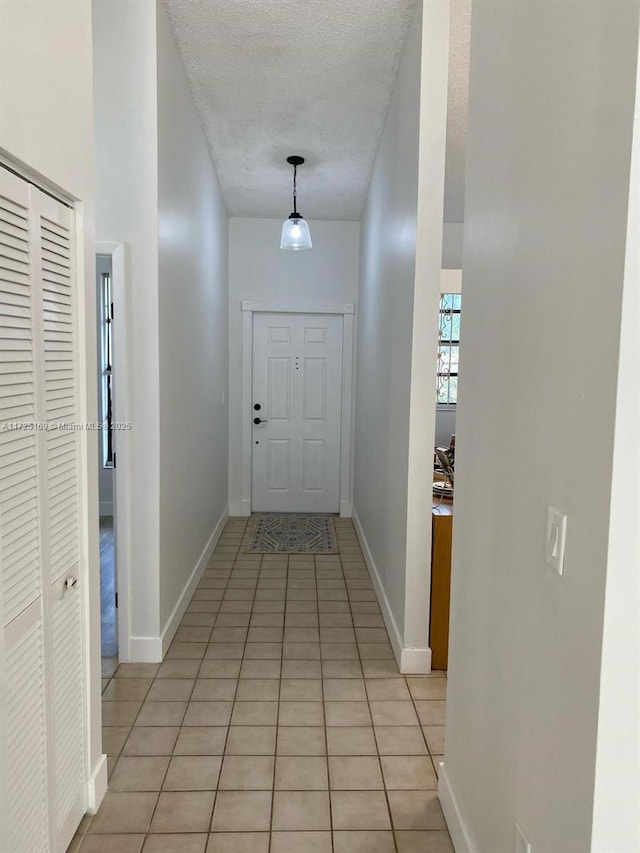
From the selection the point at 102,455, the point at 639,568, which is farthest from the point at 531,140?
the point at 102,455

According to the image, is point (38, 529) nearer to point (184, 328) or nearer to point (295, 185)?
point (184, 328)

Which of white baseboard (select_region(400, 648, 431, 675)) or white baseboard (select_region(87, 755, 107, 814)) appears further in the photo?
white baseboard (select_region(400, 648, 431, 675))

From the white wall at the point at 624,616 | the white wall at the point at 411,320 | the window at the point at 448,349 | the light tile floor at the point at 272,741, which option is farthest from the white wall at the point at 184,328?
the window at the point at 448,349

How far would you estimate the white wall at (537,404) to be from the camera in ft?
2.80

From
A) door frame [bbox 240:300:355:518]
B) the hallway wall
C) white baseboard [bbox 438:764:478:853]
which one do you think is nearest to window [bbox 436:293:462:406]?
door frame [bbox 240:300:355:518]

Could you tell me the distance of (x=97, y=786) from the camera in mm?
1749

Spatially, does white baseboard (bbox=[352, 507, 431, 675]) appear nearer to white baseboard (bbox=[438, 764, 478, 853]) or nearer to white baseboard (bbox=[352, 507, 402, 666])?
white baseboard (bbox=[352, 507, 402, 666])

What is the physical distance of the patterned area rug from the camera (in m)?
4.34

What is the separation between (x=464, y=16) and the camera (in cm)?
240

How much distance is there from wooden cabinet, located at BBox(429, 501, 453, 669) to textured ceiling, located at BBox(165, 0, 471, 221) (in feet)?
7.41

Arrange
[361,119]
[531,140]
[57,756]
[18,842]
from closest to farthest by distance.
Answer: [531,140]
[18,842]
[57,756]
[361,119]

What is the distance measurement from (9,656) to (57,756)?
0.45m

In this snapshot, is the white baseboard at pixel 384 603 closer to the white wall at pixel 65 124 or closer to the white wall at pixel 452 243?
the white wall at pixel 65 124

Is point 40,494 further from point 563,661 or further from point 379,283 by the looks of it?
point 379,283
